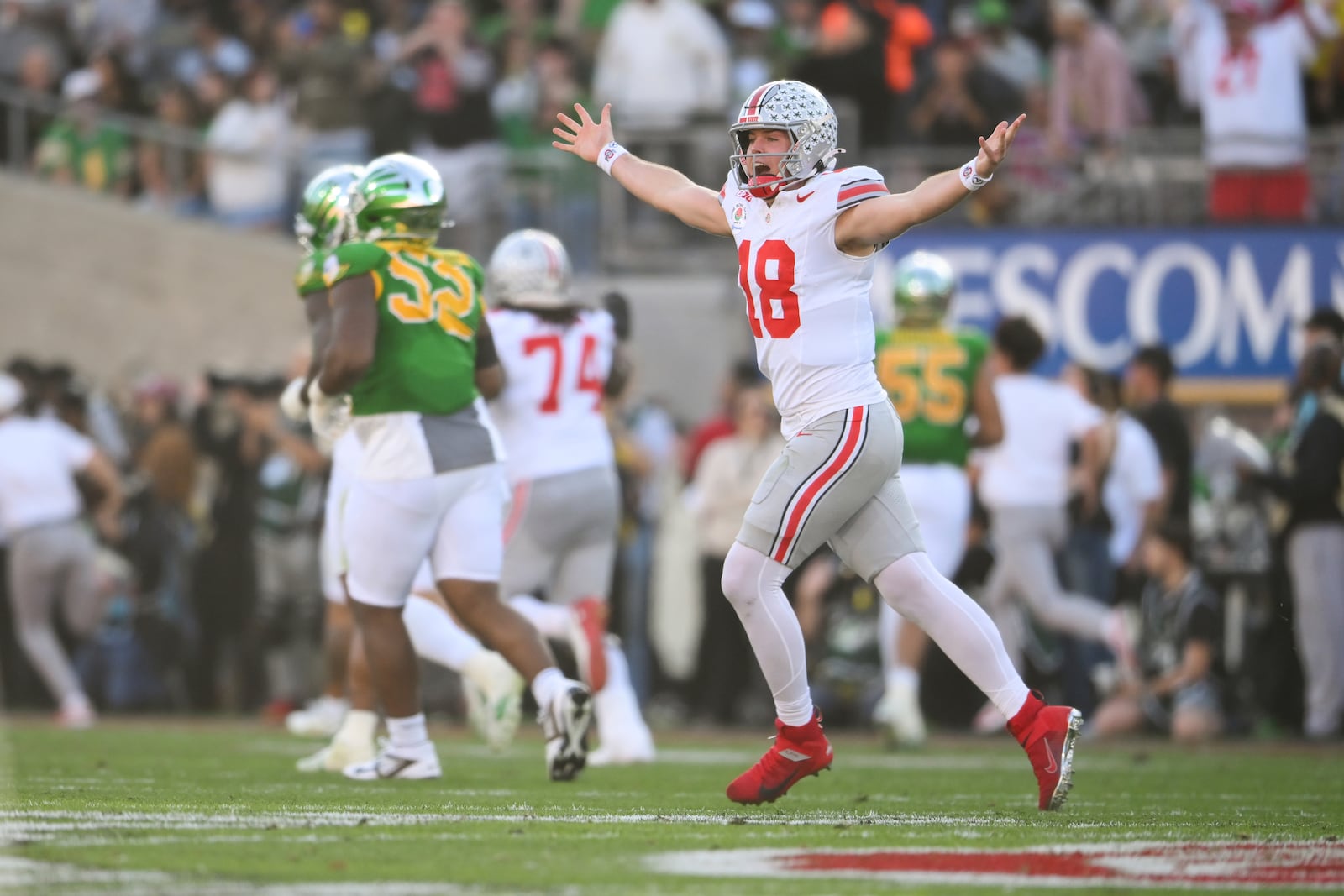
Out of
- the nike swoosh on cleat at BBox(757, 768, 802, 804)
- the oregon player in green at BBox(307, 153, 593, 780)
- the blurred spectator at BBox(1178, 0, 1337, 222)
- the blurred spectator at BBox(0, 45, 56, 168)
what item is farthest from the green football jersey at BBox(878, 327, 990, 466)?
the blurred spectator at BBox(0, 45, 56, 168)

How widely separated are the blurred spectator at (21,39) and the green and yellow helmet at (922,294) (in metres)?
12.2

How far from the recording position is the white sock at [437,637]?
9250mm

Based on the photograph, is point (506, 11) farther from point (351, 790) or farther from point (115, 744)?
point (351, 790)

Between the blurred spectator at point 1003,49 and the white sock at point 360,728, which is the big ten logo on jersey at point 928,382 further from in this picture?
the blurred spectator at point 1003,49

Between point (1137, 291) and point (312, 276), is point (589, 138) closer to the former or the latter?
point (312, 276)

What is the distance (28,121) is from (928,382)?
12.2m

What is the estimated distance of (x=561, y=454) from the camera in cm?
1036

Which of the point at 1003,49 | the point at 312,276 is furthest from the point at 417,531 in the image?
the point at 1003,49

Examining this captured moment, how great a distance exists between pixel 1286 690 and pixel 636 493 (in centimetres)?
407

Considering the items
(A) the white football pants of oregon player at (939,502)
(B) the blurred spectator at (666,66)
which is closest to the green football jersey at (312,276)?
(A) the white football pants of oregon player at (939,502)

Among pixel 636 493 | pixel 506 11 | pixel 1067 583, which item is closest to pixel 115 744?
pixel 636 493

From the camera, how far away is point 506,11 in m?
19.9

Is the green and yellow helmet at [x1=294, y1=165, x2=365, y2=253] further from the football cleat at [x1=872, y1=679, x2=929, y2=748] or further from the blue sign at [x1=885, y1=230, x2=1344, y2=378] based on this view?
the blue sign at [x1=885, y1=230, x2=1344, y2=378]

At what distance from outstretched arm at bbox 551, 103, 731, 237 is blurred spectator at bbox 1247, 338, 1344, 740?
561 centimetres
